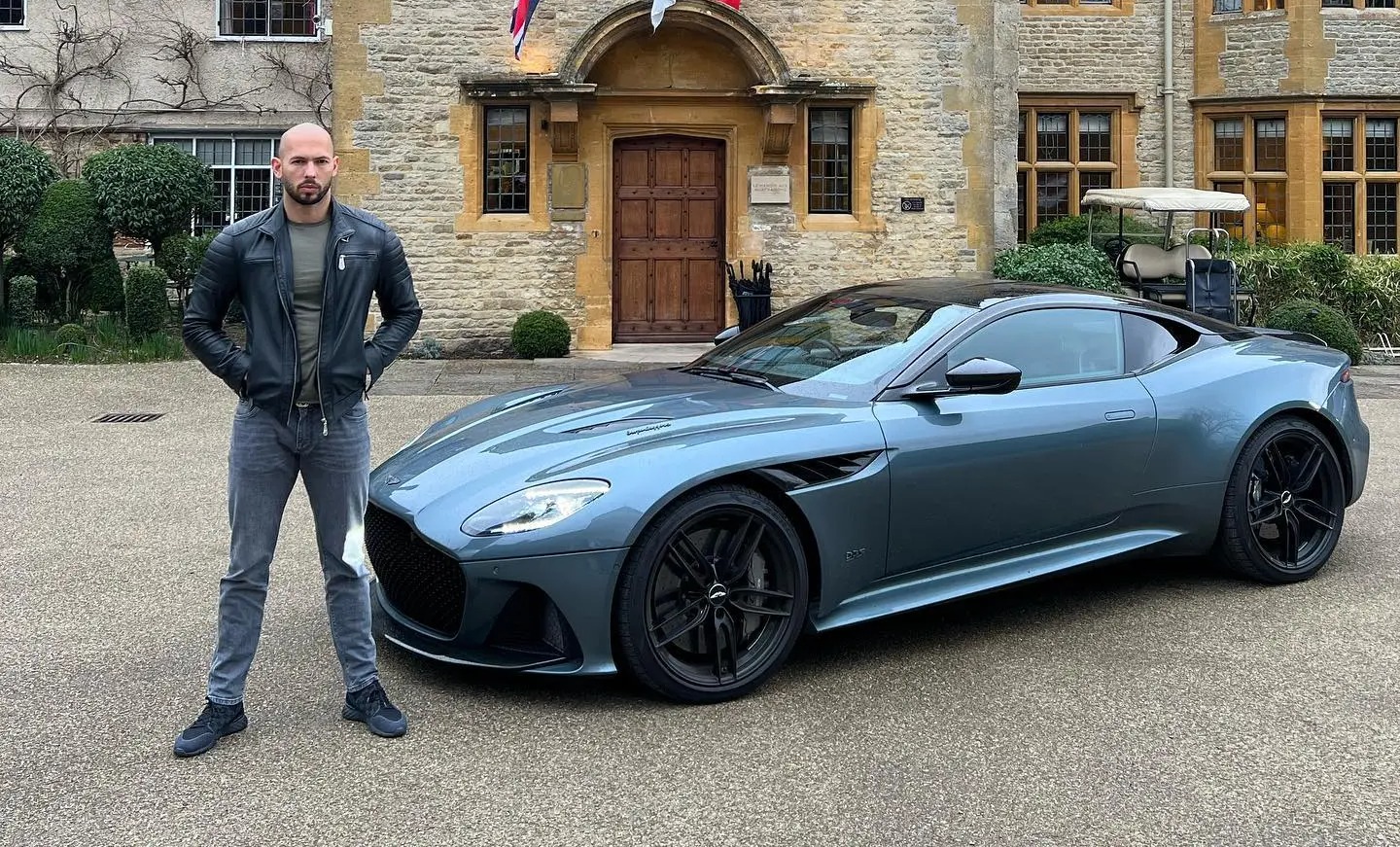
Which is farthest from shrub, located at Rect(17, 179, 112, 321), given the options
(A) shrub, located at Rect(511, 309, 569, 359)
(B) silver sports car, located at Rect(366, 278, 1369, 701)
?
(B) silver sports car, located at Rect(366, 278, 1369, 701)

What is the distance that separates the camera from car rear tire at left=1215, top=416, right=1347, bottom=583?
17.7 ft

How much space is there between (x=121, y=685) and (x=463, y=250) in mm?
11519

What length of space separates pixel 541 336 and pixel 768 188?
130 inches

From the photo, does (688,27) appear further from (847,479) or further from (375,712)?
(375,712)

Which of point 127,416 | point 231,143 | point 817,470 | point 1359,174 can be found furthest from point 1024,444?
point 231,143

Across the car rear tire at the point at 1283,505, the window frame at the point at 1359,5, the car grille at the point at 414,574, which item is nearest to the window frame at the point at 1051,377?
the car rear tire at the point at 1283,505

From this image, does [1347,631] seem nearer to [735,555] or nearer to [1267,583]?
[1267,583]

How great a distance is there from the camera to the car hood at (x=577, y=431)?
13.7ft

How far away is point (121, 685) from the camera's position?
4230 mm

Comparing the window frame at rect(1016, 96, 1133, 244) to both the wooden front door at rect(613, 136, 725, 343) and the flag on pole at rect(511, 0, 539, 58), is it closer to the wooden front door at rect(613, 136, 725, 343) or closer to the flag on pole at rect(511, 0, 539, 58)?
the wooden front door at rect(613, 136, 725, 343)

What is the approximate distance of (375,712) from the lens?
12.5 ft

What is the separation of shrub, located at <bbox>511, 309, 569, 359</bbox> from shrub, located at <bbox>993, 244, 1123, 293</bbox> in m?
5.25

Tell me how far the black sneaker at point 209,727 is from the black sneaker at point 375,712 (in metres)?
0.31

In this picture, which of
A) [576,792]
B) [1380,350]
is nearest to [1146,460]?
[576,792]
